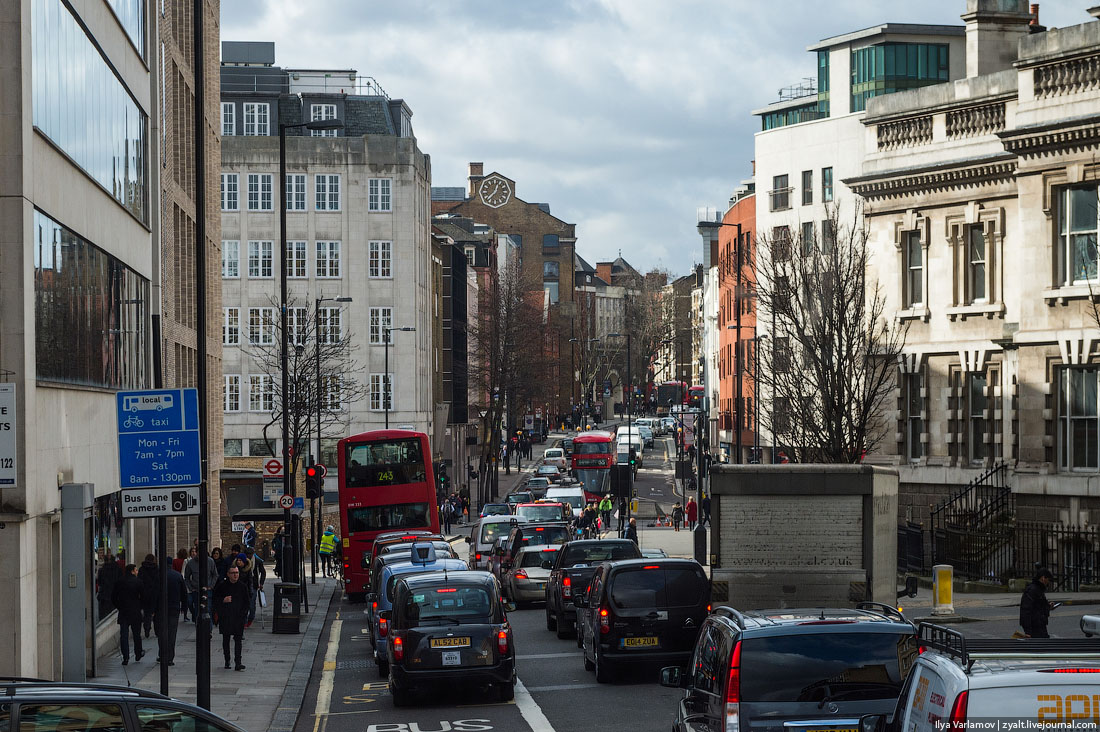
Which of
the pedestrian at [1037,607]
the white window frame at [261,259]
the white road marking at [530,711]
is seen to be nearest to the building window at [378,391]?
the white window frame at [261,259]

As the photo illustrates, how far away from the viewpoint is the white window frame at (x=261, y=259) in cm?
8212

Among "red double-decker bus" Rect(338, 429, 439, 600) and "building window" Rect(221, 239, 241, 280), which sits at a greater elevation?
"building window" Rect(221, 239, 241, 280)

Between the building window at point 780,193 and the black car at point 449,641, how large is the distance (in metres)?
47.6

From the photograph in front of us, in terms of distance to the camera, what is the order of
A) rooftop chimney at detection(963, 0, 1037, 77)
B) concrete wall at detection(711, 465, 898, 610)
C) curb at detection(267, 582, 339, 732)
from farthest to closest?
rooftop chimney at detection(963, 0, 1037, 77) < concrete wall at detection(711, 465, 898, 610) < curb at detection(267, 582, 339, 732)

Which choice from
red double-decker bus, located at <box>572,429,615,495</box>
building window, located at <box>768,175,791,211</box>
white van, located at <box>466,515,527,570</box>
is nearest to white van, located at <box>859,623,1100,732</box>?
white van, located at <box>466,515,527,570</box>

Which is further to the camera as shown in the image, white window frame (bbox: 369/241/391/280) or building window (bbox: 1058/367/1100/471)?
white window frame (bbox: 369/241/391/280)

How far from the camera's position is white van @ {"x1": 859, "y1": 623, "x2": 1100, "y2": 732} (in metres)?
6.38

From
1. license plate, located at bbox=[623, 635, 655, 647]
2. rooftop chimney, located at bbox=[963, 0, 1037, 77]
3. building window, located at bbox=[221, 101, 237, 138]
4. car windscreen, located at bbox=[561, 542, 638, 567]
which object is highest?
building window, located at bbox=[221, 101, 237, 138]

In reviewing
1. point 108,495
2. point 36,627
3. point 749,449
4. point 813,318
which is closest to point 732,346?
point 749,449

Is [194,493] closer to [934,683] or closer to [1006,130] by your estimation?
[934,683]

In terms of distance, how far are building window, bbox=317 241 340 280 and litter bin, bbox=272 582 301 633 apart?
52.3 m

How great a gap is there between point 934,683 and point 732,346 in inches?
2885

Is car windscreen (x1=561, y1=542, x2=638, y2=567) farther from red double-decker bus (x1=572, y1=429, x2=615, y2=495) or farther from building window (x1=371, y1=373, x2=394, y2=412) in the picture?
red double-decker bus (x1=572, y1=429, x2=615, y2=495)

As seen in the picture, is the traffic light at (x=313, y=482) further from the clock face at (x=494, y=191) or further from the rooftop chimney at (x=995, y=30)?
the clock face at (x=494, y=191)
